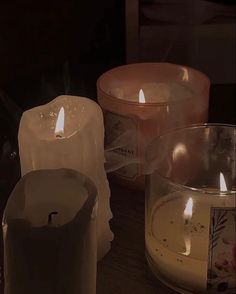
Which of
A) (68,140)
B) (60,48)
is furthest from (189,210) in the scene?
(60,48)

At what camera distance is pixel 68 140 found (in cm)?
50

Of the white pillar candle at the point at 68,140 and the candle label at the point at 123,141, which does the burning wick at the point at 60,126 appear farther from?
the candle label at the point at 123,141

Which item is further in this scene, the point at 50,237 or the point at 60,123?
the point at 60,123

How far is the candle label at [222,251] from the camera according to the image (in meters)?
0.49

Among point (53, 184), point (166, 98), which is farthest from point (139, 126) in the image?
point (53, 184)

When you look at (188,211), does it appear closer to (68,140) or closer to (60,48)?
(68,140)

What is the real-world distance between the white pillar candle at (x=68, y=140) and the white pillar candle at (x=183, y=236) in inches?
1.7

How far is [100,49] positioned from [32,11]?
0.12 meters

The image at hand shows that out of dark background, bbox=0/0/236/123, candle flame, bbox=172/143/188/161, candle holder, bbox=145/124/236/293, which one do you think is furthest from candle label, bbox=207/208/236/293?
dark background, bbox=0/0/236/123

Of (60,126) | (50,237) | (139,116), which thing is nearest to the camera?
(50,237)

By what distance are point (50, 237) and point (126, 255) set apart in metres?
0.18

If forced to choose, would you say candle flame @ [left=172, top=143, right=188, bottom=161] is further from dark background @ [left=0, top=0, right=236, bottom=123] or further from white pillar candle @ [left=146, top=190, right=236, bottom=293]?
dark background @ [left=0, top=0, right=236, bottom=123]

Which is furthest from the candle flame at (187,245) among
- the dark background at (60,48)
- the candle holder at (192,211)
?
the dark background at (60,48)

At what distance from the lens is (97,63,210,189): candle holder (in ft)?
2.04
